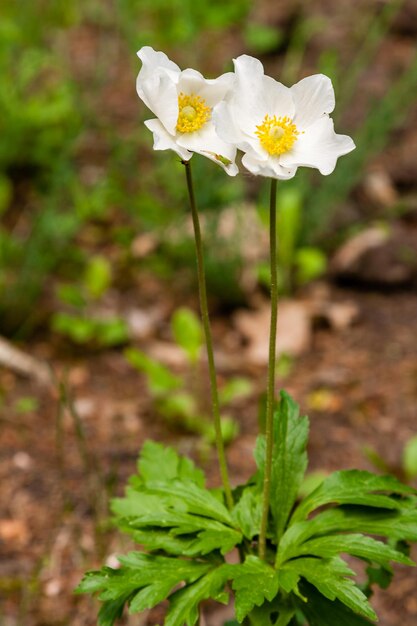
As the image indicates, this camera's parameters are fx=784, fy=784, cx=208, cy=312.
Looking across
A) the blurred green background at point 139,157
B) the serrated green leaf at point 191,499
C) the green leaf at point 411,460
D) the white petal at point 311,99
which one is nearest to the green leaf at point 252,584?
the serrated green leaf at point 191,499

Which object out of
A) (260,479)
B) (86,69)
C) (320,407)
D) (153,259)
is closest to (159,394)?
(320,407)

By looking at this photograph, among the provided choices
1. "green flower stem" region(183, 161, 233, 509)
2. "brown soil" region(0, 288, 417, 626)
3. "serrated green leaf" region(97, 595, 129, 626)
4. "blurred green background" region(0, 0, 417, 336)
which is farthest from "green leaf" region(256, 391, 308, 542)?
"blurred green background" region(0, 0, 417, 336)

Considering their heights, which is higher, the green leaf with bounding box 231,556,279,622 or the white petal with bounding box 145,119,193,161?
the white petal with bounding box 145,119,193,161

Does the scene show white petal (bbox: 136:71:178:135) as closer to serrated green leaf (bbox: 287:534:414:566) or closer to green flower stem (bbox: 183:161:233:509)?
green flower stem (bbox: 183:161:233:509)

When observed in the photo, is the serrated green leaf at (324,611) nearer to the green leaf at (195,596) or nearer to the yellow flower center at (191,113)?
the green leaf at (195,596)

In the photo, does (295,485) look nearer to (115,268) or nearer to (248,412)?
(248,412)

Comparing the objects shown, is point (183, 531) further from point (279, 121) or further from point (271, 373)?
point (279, 121)

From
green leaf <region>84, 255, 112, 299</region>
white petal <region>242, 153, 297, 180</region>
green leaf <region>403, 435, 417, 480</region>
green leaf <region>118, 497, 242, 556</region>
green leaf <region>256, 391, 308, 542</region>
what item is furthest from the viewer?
green leaf <region>84, 255, 112, 299</region>
